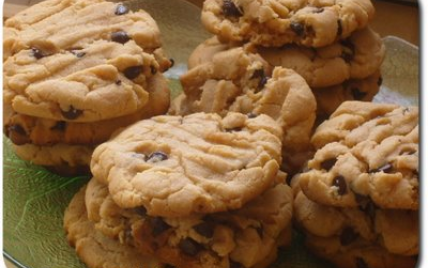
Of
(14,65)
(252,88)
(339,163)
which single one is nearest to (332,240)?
(339,163)

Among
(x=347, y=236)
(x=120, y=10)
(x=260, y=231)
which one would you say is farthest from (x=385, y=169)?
(x=120, y=10)

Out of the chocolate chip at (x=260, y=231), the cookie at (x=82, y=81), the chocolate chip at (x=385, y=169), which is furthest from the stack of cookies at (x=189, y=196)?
the chocolate chip at (x=385, y=169)

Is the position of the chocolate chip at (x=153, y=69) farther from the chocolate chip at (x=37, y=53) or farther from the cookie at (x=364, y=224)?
the cookie at (x=364, y=224)

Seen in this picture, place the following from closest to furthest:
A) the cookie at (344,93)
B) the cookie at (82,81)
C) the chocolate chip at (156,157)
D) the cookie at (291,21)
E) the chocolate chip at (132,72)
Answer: the chocolate chip at (156,157), the cookie at (82,81), the chocolate chip at (132,72), the cookie at (291,21), the cookie at (344,93)

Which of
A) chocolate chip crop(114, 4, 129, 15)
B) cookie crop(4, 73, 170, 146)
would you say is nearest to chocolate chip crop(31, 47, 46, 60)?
cookie crop(4, 73, 170, 146)

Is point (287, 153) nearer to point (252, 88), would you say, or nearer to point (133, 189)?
point (252, 88)

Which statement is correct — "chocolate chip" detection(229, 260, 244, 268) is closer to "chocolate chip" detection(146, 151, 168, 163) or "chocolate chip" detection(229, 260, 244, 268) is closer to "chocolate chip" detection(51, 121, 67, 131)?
"chocolate chip" detection(146, 151, 168, 163)

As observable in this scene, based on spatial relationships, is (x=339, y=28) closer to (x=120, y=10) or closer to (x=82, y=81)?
(x=120, y=10)
